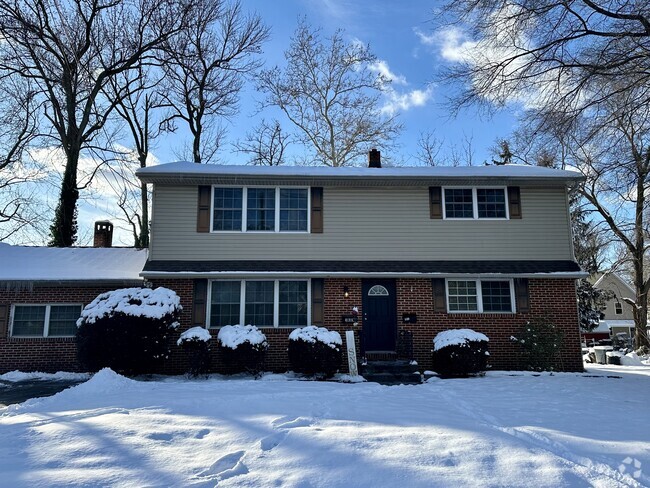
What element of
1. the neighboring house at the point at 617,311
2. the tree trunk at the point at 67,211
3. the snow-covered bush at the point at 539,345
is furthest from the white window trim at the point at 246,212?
the neighboring house at the point at 617,311

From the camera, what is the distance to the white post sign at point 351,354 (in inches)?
425

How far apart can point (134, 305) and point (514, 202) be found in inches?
403

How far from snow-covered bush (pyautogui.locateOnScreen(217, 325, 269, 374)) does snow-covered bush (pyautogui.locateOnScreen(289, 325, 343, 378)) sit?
76 cm

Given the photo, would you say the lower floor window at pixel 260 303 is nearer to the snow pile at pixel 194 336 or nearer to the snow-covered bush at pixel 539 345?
the snow pile at pixel 194 336

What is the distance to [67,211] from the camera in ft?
63.4

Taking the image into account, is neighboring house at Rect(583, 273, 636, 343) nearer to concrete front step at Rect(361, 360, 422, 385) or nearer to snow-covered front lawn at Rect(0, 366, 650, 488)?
concrete front step at Rect(361, 360, 422, 385)

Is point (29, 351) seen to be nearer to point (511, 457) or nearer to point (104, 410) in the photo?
point (104, 410)

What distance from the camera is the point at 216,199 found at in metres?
12.5

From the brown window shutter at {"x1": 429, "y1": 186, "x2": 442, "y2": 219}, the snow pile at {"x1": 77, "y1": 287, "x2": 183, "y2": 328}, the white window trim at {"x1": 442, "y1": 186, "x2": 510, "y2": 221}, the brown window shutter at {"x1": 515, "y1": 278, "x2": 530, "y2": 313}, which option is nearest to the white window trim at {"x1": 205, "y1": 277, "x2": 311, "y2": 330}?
the snow pile at {"x1": 77, "y1": 287, "x2": 183, "y2": 328}

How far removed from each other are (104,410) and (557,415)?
245 inches

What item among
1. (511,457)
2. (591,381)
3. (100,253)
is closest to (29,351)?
(100,253)

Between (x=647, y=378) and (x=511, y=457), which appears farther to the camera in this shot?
(x=647, y=378)

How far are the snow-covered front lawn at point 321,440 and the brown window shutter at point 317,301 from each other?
398 cm

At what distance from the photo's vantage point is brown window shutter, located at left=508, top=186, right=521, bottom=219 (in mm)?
12648
